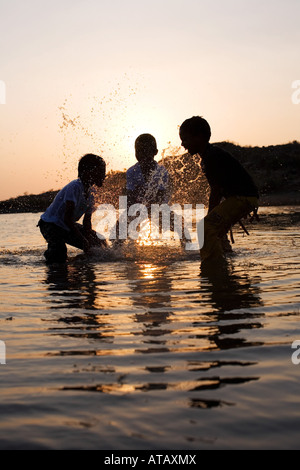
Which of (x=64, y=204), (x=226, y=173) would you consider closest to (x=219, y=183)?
(x=226, y=173)

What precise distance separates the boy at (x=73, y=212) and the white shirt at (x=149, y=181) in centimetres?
123

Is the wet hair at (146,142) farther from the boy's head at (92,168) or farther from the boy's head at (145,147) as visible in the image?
the boy's head at (92,168)

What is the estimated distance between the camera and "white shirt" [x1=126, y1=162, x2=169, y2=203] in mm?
10117

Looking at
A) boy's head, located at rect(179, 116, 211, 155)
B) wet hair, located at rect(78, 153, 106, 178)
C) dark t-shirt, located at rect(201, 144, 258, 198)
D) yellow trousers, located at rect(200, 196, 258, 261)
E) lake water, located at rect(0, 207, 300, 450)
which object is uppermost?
boy's head, located at rect(179, 116, 211, 155)

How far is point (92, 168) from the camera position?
862 centimetres

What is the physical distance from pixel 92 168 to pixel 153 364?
225 inches

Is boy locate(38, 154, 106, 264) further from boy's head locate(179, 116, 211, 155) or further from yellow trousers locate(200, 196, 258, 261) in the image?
yellow trousers locate(200, 196, 258, 261)

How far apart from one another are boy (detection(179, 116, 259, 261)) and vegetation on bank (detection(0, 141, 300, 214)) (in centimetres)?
446

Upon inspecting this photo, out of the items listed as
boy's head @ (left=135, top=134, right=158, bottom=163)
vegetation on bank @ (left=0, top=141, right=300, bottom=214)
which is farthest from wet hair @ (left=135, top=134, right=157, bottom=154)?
vegetation on bank @ (left=0, top=141, right=300, bottom=214)

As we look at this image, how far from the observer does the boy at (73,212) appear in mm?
8625

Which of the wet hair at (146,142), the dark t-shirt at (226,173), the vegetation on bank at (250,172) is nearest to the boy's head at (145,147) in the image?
the wet hair at (146,142)

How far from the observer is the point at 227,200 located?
750 centimetres

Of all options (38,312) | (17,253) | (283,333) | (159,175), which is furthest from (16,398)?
(17,253)

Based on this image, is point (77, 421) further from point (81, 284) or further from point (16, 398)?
point (81, 284)
